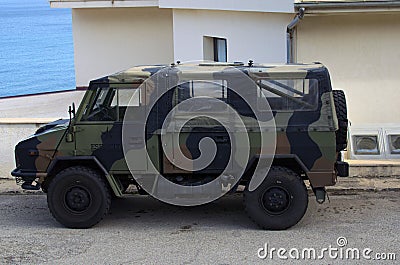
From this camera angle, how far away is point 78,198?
9.11 metres

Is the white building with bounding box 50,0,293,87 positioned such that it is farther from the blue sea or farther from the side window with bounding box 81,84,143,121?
the side window with bounding box 81,84,143,121

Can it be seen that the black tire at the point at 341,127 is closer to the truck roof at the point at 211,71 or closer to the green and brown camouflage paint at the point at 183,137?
the green and brown camouflage paint at the point at 183,137

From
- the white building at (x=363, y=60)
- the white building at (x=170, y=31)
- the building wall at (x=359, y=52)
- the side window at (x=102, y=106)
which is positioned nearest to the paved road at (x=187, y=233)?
the side window at (x=102, y=106)

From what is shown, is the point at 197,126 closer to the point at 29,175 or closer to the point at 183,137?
the point at 183,137

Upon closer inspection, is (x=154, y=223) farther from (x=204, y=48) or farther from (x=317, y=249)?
(x=204, y=48)

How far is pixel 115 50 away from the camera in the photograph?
19.8 m

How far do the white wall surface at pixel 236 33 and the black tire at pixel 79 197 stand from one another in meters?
5.25

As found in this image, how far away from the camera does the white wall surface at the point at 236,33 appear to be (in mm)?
13203

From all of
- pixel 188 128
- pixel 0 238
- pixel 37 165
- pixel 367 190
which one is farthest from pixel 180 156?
pixel 367 190

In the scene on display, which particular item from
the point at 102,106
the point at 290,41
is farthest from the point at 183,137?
the point at 290,41

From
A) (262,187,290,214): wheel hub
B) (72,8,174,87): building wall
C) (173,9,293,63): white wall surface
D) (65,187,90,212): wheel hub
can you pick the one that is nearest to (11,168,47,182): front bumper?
(65,187,90,212): wheel hub

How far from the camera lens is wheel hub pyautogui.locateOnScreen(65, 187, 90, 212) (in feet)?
29.9

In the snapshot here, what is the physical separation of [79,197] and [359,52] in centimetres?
580

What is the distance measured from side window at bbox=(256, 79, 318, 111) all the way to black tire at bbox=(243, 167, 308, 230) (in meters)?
0.82
